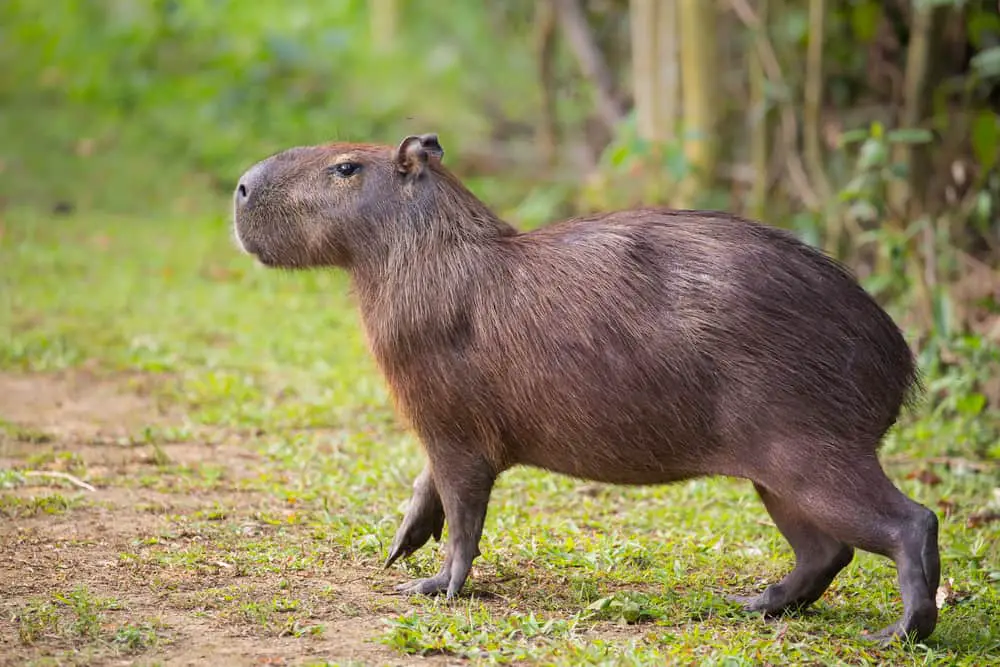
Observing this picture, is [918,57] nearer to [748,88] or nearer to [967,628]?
[748,88]

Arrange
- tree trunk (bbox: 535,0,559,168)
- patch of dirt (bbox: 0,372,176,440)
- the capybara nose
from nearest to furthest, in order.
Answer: the capybara nose, patch of dirt (bbox: 0,372,176,440), tree trunk (bbox: 535,0,559,168)

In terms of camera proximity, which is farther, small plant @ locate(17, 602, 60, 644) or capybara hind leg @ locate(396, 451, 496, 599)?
capybara hind leg @ locate(396, 451, 496, 599)

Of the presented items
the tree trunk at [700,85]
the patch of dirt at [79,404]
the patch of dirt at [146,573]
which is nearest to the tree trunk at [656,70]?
the tree trunk at [700,85]

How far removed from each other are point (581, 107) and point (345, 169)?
8514 mm

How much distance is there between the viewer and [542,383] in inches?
168

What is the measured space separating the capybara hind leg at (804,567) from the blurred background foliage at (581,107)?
2579 mm

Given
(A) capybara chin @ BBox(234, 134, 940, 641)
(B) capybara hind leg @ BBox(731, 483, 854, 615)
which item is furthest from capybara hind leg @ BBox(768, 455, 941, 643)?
(B) capybara hind leg @ BBox(731, 483, 854, 615)

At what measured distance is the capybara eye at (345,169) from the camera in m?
4.62

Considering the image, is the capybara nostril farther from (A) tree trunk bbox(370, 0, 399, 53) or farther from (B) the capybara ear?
(A) tree trunk bbox(370, 0, 399, 53)

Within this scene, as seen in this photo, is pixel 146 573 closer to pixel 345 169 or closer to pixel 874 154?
pixel 345 169

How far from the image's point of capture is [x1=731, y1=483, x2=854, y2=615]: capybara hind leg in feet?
14.3

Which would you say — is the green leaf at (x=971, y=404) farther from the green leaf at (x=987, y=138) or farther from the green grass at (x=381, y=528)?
the green leaf at (x=987, y=138)

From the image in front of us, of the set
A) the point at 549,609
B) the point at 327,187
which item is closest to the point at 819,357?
the point at 549,609

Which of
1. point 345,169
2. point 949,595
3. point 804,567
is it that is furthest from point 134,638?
point 949,595
